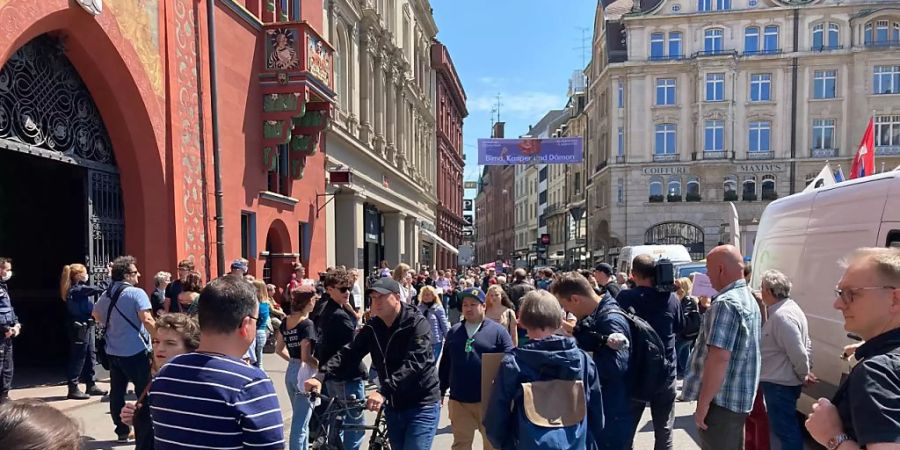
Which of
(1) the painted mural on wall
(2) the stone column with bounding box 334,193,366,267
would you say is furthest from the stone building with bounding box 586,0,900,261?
(1) the painted mural on wall

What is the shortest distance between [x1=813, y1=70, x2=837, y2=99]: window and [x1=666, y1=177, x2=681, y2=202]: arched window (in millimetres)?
10565

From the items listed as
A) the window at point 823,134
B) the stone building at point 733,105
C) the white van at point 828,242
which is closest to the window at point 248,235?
the white van at point 828,242

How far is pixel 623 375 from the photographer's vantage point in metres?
3.61

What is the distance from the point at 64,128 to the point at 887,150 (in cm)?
4482

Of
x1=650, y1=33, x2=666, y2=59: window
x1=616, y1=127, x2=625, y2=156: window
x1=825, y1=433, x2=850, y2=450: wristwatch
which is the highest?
x1=650, y1=33, x2=666, y2=59: window

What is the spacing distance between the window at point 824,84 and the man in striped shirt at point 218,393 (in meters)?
44.2

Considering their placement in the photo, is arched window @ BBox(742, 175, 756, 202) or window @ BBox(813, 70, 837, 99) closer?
window @ BBox(813, 70, 837, 99)

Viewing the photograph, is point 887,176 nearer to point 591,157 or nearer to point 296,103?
point 296,103

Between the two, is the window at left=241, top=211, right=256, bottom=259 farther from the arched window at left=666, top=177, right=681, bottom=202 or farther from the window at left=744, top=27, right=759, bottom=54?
the window at left=744, top=27, right=759, bottom=54

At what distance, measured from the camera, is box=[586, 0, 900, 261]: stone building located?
36188 millimetres

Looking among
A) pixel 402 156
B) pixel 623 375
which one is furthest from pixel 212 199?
pixel 402 156

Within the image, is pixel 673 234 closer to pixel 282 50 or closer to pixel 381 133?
pixel 381 133

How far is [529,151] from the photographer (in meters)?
25.3

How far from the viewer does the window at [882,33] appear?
117ft
